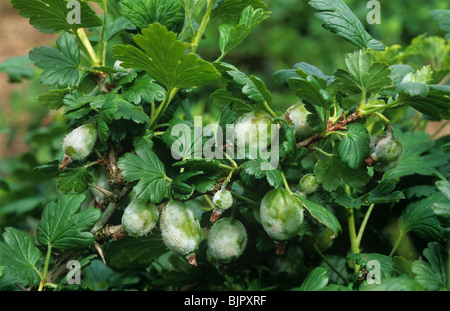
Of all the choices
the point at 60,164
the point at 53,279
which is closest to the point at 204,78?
the point at 60,164

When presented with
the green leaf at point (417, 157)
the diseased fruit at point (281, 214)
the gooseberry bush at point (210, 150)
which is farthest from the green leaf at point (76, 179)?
the green leaf at point (417, 157)

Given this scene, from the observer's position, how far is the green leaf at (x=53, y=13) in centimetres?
58

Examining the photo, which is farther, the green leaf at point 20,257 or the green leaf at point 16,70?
the green leaf at point 16,70

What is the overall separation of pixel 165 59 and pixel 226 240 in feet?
0.77

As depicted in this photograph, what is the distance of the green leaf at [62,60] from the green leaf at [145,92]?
0.10 m

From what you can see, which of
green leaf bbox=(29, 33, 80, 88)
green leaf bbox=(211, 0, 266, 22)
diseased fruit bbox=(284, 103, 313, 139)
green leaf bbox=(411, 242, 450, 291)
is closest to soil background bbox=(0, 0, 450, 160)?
green leaf bbox=(29, 33, 80, 88)

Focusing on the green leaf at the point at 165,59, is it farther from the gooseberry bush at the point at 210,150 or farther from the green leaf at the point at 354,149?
the green leaf at the point at 354,149

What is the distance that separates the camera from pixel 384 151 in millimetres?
540

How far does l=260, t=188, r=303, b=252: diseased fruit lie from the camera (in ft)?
1.78

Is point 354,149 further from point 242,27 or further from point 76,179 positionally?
point 76,179
